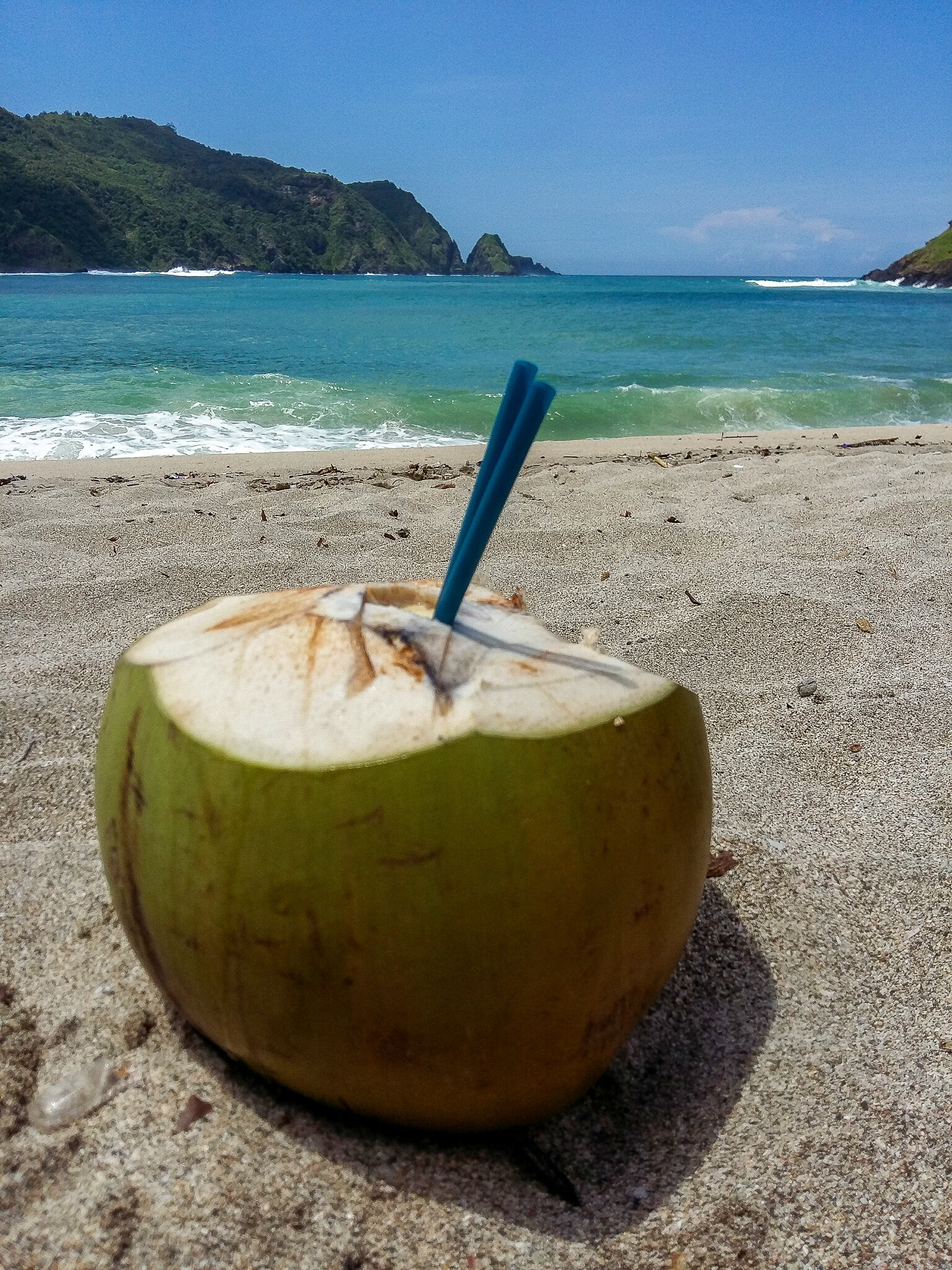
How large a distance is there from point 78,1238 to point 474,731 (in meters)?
0.67

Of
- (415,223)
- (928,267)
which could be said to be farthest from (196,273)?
(928,267)

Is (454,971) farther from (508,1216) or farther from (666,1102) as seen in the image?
(666,1102)

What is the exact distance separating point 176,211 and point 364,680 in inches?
3164

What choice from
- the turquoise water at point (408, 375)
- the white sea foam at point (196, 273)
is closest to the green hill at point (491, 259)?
the white sea foam at point (196, 273)

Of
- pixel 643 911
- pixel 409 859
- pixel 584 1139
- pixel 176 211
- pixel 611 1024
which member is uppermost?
pixel 176 211

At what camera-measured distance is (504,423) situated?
934mm

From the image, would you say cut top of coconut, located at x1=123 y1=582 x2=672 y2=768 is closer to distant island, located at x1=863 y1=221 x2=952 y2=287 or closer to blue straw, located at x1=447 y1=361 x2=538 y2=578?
blue straw, located at x1=447 y1=361 x2=538 y2=578

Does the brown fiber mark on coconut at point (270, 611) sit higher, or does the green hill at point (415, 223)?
the green hill at point (415, 223)

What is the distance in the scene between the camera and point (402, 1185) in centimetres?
101

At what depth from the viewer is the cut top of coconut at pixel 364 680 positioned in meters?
0.87

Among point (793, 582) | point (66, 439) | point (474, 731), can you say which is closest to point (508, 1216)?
point (474, 731)

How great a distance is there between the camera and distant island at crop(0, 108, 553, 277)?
59.5 m

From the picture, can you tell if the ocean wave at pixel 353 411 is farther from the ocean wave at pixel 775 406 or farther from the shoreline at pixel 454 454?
the shoreline at pixel 454 454

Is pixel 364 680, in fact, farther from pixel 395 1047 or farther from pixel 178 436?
pixel 178 436
